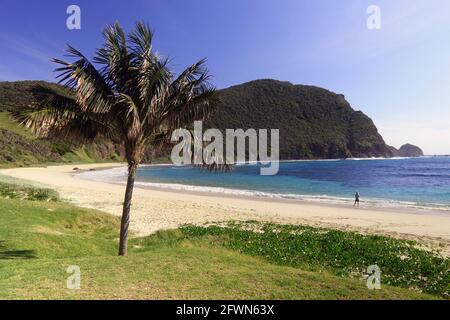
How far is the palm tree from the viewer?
8477mm

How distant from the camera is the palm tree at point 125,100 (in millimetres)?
8477

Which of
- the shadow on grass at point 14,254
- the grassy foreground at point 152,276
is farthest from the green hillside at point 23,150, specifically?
the shadow on grass at point 14,254

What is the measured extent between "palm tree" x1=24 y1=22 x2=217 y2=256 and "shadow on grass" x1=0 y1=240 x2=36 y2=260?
2.57m

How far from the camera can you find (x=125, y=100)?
323 inches

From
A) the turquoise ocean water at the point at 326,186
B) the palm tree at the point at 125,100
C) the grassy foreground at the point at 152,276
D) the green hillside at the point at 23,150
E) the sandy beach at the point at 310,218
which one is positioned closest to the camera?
the grassy foreground at the point at 152,276

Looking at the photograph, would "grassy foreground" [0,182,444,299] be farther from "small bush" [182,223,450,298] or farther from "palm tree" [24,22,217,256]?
"palm tree" [24,22,217,256]

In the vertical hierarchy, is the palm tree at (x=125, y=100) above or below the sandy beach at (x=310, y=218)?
above

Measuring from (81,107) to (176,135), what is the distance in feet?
9.25

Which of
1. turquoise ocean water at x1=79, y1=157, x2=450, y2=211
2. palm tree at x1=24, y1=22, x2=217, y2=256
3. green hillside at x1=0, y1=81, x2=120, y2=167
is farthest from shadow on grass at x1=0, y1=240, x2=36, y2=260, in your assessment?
green hillside at x1=0, y1=81, x2=120, y2=167

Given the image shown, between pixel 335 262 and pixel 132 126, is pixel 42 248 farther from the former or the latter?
pixel 335 262

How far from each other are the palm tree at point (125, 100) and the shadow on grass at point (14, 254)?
2.57 metres

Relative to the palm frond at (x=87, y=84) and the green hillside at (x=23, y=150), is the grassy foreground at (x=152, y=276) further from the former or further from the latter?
the green hillside at (x=23, y=150)

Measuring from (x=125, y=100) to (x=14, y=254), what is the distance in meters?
5.52
